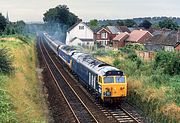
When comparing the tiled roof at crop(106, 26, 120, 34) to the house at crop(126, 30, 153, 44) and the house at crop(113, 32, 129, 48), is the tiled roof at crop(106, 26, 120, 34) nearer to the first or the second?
the house at crop(113, 32, 129, 48)

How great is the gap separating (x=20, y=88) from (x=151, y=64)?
16.2m

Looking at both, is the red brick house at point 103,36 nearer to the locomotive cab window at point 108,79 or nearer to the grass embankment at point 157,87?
the grass embankment at point 157,87

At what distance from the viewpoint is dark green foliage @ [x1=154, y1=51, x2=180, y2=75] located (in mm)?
32188

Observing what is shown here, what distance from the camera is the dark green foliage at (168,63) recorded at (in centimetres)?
3219

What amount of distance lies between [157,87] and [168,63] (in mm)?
6722

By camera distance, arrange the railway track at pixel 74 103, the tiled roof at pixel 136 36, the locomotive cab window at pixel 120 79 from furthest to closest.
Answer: the tiled roof at pixel 136 36 < the locomotive cab window at pixel 120 79 < the railway track at pixel 74 103

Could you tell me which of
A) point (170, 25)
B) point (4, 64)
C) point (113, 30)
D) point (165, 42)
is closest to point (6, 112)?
point (4, 64)

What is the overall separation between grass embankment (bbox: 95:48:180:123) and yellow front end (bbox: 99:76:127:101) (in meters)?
1.60

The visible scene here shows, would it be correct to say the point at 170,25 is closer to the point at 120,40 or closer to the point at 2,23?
the point at 120,40

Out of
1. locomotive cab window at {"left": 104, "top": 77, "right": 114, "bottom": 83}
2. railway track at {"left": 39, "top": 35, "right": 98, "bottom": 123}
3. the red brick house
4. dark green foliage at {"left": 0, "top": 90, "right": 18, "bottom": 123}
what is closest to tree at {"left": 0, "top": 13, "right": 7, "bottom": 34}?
the red brick house

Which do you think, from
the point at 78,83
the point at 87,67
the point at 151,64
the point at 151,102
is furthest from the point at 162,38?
the point at 151,102

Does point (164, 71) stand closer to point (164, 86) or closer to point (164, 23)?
point (164, 86)

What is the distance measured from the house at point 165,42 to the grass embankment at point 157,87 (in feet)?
67.1

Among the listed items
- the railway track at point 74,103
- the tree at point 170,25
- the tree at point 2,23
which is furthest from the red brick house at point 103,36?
the railway track at point 74,103
